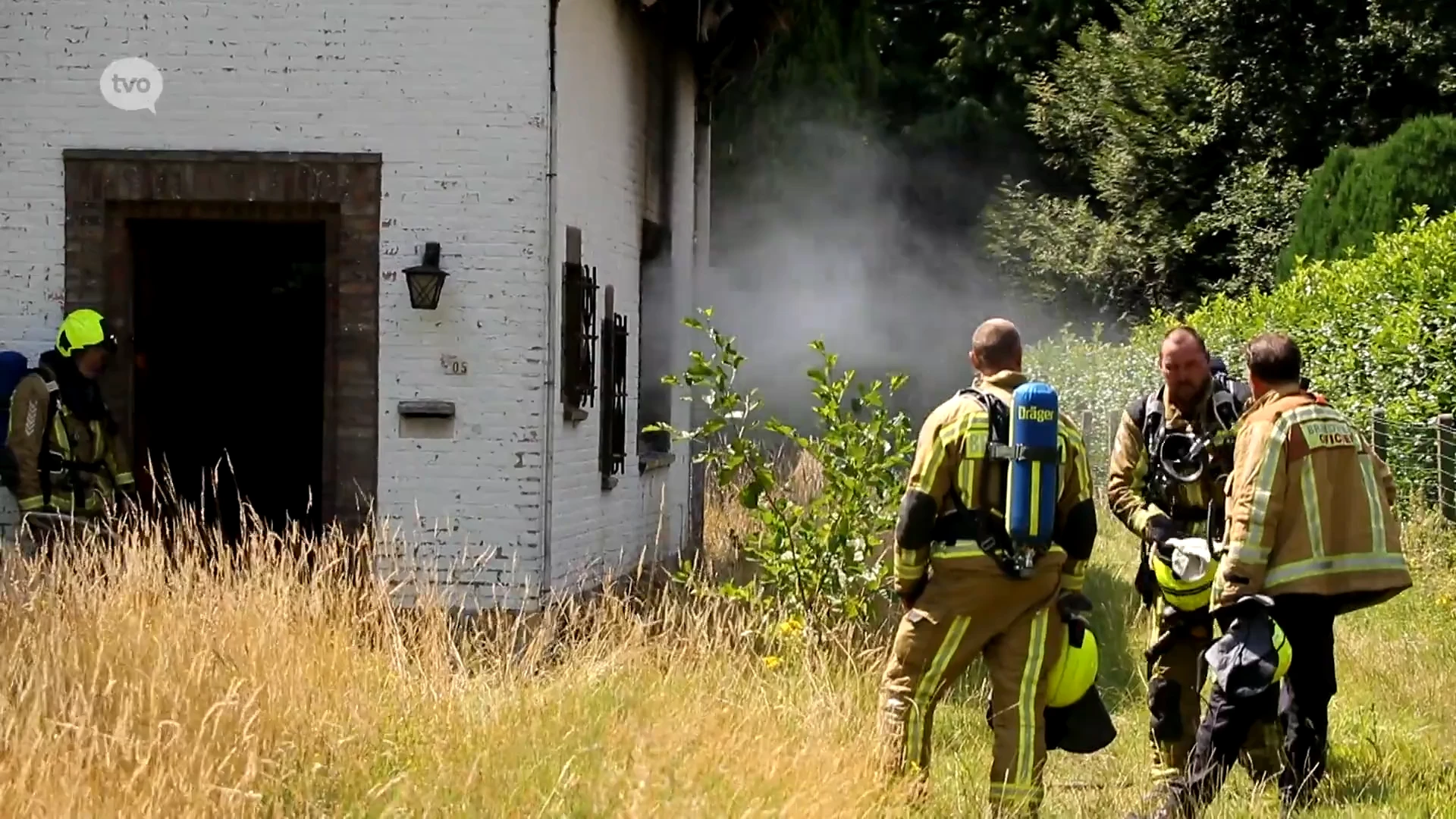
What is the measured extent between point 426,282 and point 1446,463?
6.31 metres

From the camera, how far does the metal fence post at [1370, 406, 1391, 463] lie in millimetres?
11289

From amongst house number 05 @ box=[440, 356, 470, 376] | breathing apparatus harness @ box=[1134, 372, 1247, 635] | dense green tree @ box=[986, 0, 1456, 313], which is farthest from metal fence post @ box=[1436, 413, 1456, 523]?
dense green tree @ box=[986, 0, 1456, 313]

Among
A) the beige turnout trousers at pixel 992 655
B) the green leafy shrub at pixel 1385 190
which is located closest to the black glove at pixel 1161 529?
the beige turnout trousers at pixel 992 655

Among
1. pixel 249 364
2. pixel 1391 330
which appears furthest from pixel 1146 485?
pixel 249 364

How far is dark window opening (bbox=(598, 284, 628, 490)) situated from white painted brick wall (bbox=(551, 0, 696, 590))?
124 mm

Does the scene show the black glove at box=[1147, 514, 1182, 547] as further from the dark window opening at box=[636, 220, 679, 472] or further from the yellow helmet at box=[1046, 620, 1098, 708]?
the dark window opening at box=[636, 220, 679, 472]

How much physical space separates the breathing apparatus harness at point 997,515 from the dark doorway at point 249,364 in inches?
243

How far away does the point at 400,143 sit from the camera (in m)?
9.24

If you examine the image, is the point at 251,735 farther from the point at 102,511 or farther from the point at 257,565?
the point at 102,511

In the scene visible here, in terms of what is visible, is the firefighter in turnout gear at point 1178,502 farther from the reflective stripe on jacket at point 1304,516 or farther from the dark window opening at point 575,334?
the dark window opening at point 575,334

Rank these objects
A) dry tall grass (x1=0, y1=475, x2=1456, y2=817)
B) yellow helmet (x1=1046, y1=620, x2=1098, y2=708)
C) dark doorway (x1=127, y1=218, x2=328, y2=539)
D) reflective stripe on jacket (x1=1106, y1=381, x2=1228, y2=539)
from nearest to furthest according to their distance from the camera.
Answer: dry tall grass (x1=0, y1=475, x2=1456, y2=817)
yellow helmet (x1=1046, y1=620, x2=1098, y2=708)
reflective stripe on jacket (x1=1106, y1=381, x2=1228, y2=539)
dark doorway (x1=127, y1=218, x2=328, y2=539)

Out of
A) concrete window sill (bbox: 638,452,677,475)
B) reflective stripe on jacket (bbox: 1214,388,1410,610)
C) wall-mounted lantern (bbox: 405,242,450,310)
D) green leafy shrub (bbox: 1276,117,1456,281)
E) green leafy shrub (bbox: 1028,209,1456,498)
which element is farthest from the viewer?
green leafy shrub (bbox: 1276,117,1456,281)

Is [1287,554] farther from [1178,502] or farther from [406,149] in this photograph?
[406,149]

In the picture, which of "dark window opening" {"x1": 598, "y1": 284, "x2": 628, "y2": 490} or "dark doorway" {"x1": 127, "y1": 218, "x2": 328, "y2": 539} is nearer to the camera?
"dark window opening" {"x1": 598, "y1": 284, "x2": 628, "y2": 490}
